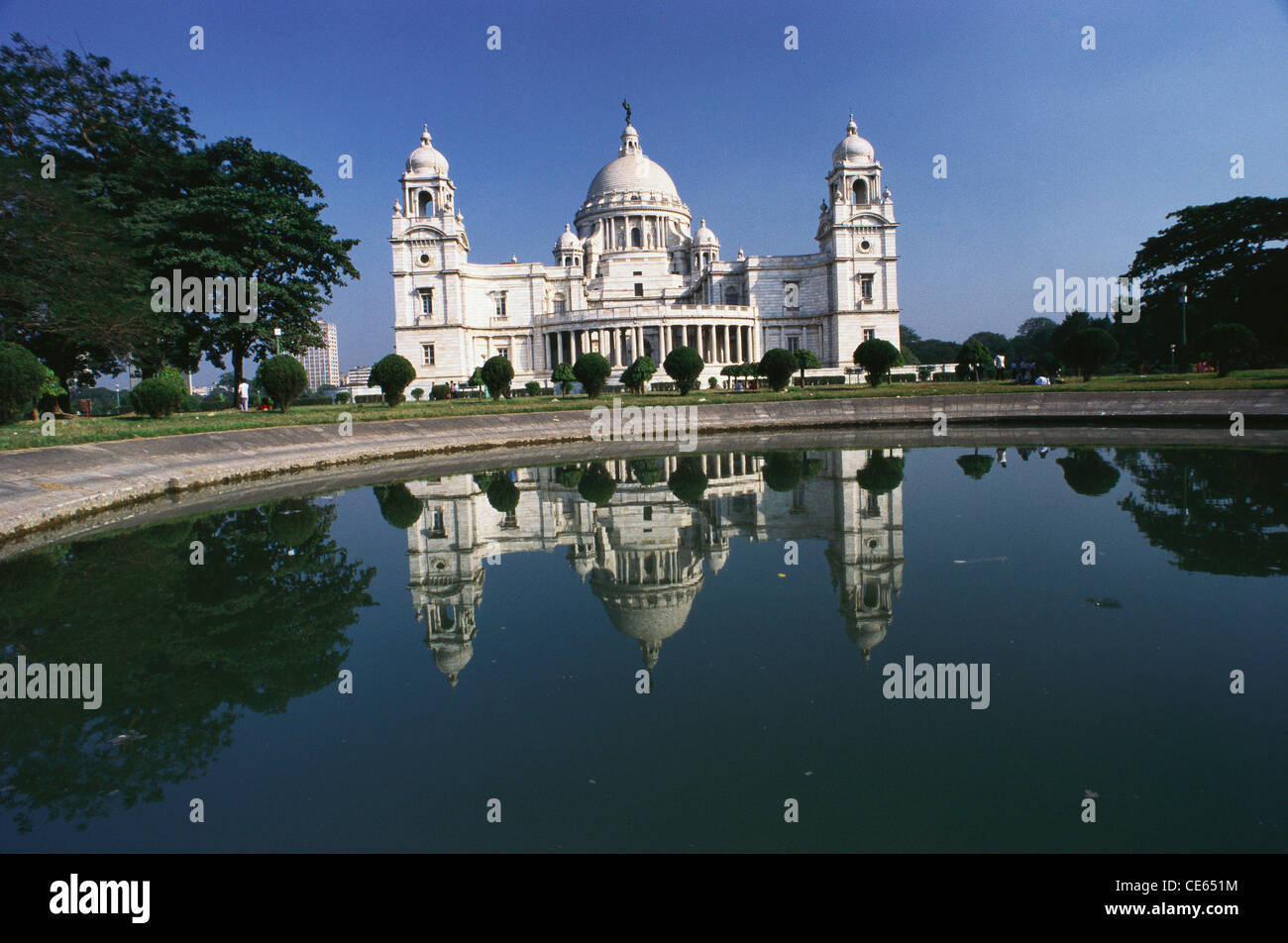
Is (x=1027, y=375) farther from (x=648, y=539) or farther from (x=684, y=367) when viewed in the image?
(x=648, y=539)

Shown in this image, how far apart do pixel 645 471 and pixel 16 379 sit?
1399 centimetres

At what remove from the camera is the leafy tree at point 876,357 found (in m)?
33.8

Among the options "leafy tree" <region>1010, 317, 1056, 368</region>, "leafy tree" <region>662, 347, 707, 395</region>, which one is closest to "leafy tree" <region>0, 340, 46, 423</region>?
"leafy tree" <region>662, 347, 707, 395</region>

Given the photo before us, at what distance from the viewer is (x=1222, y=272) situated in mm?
51125

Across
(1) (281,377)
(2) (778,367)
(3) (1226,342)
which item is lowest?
(1) (281,377)

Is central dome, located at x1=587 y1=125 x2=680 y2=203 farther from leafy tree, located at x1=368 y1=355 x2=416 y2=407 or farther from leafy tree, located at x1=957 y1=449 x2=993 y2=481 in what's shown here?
leafy tree, located at x1=957 y1=449 x2=993 y2=481

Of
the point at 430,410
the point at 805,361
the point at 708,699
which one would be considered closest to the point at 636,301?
the point at 805,361

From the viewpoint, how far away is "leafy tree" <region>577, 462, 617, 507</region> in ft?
44.4

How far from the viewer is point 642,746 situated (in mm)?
4332

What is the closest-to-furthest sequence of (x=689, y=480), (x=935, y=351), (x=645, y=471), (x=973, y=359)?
(x=689, y=480) < (x=645, y=471) < (x=973, y=359) < (x=935, y=351)

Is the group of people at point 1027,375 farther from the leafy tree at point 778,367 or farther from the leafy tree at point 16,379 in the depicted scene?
the leafy tree at point 16,379
